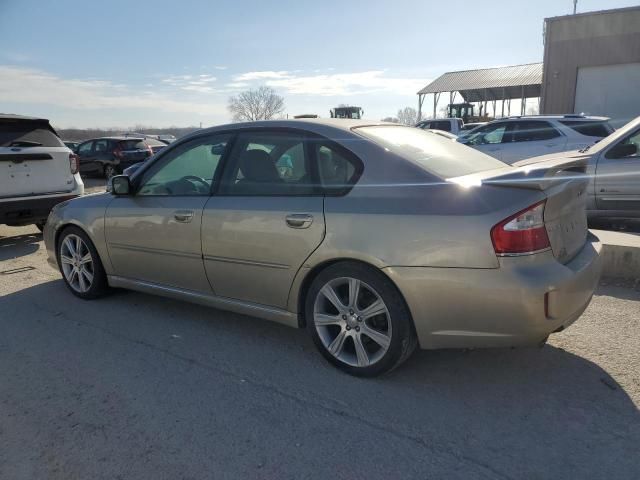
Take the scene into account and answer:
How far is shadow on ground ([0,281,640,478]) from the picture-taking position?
7.91ft

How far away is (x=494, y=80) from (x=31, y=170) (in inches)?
1242

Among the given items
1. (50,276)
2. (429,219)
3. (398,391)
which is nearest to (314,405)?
(398,391)

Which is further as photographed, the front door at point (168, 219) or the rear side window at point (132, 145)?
the rear side window at point (132, 145)

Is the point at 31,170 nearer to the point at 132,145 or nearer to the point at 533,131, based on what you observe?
the point at 533,131

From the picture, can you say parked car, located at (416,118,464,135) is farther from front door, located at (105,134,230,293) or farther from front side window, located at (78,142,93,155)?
front door, located at (105,134,230,293)

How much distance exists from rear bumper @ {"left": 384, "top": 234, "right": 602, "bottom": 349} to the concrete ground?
40 centimetres

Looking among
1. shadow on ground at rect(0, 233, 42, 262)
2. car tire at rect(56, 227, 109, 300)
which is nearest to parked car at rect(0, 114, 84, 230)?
shadow on ground at rect(0, 233, 42, 262)

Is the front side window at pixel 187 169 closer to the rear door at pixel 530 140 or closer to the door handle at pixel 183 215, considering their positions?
the door handle at pixel 183 215

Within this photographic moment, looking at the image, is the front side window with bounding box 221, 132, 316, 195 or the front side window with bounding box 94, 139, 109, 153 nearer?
the front side window with bounding box 221, 132, 316, 195

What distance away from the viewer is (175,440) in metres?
2.58

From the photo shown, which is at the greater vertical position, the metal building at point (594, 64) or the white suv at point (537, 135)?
the metal building at point (594, 64)

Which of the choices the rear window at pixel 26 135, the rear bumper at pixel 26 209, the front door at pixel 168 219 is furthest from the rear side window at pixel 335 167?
the rear window at pixel 26 135

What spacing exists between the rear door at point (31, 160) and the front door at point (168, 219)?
3.24 meters

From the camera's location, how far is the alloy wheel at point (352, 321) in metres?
3.07
